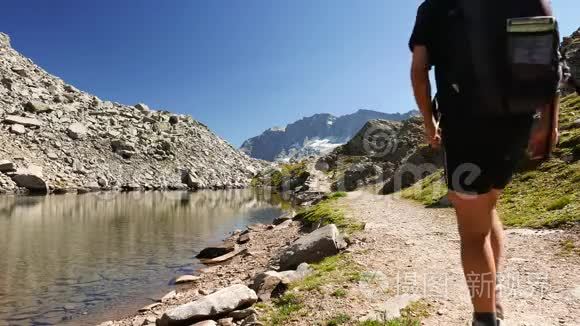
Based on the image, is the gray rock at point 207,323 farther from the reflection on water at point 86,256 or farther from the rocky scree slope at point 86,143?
the rocky scree slope at point 86,143

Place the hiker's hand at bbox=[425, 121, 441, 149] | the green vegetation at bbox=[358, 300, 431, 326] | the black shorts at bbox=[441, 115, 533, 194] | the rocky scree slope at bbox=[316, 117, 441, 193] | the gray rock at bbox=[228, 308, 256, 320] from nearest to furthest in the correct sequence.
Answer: the black shorts at bbox=[441, 115, 533, 194] → the hiker's hand at bbox=[425, 121, 441, 149] → the green vegetation at bbox=[358, 300, 431, 326] → the gray rock at bbox=[228, 308, 256, 320] → the rocky scree slope at bbox=[316, 117, 441, 193]

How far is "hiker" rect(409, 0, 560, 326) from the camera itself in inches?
141

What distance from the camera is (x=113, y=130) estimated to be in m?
97.5

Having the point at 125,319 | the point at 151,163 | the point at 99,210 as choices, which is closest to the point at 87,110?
the point at 151,163

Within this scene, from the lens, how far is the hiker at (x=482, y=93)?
358 cm

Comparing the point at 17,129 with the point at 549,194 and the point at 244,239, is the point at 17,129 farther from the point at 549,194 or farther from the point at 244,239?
the point at 549,194

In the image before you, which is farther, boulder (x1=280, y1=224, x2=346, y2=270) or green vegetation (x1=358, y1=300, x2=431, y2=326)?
boulder (x1=280, y1=224, x2=346, y2=270)

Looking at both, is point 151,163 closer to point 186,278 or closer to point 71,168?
point 71,168

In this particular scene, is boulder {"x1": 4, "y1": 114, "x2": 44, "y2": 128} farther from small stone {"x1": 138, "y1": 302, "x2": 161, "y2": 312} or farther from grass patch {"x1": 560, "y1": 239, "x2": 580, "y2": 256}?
grass patch {"x1": 560, "y1": 239, "x2": 580, "y2": 256}

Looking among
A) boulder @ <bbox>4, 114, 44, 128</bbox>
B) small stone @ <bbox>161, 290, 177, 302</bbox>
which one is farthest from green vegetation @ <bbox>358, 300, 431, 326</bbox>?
boulder @ <bbox>4, 114, 44, 128</bbox>

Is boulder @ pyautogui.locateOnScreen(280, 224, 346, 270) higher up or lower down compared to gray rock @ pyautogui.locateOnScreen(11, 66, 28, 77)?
lower down

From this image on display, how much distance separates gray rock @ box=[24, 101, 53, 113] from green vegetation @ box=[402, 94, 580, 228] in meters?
82.0

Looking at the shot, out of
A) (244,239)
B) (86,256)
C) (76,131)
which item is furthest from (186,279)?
(76,131)

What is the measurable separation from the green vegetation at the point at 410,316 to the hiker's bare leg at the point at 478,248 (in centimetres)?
295
